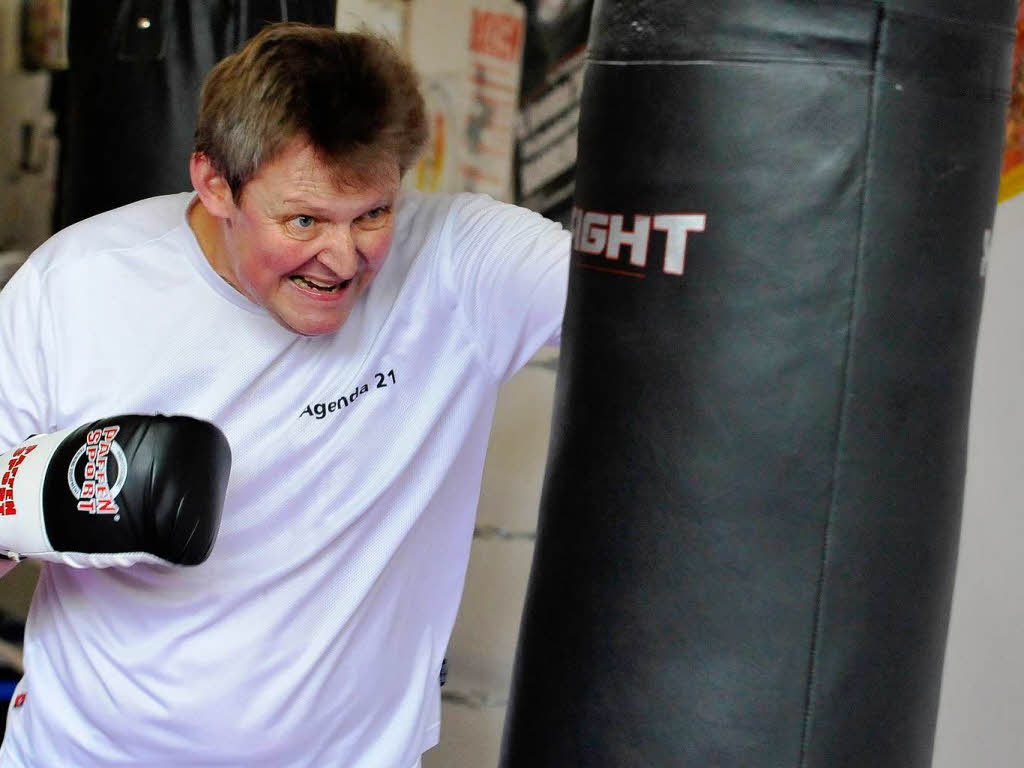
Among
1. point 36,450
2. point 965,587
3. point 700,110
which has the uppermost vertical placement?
point 700,110

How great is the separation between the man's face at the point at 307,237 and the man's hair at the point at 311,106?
2 cm

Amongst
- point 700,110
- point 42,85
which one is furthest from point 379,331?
point 42,85

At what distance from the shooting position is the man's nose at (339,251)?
4.33ft

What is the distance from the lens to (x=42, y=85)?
313cm

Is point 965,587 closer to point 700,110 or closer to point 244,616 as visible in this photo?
point 244,616

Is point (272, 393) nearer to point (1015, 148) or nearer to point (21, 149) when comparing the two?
point (1015, 148)

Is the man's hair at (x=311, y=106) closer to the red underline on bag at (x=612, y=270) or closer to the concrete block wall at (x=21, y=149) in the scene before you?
the red underline on bag at (x=612, y=270)

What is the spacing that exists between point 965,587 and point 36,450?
1.55m

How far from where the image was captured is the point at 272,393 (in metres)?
1.46

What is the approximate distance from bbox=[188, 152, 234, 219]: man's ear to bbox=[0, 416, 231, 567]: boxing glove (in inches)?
9.6

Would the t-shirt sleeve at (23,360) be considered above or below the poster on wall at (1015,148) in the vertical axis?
below

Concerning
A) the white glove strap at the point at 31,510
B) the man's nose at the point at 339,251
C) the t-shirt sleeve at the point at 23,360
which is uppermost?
the man's nose at the point at 339,251

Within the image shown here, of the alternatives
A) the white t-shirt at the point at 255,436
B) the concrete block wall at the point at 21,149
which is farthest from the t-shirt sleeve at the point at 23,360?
the concrete block wall at the point at 21,149

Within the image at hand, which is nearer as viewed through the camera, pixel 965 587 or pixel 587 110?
pixel 587 110
